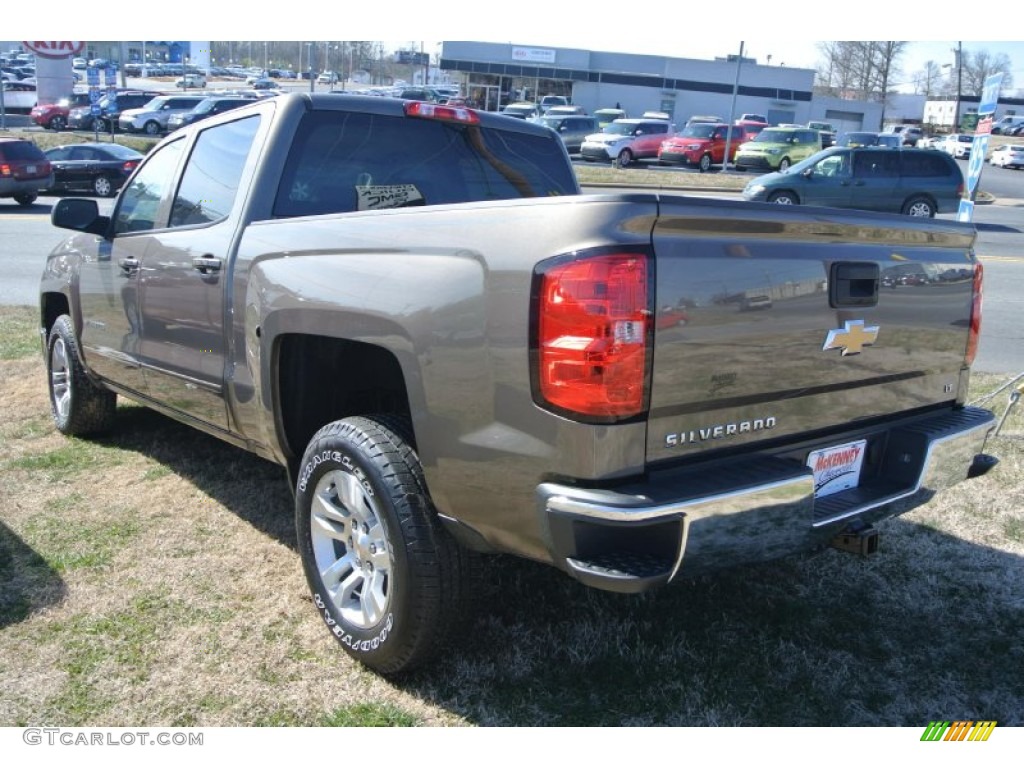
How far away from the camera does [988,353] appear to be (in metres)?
8.75

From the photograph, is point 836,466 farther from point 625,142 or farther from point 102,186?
point 625,142

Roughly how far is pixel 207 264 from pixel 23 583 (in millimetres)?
1536

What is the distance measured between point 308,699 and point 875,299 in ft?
7.65

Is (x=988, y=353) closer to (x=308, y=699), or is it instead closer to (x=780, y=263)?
(x=780, y=263)

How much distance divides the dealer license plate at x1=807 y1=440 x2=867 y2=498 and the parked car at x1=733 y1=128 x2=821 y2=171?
30424 mm

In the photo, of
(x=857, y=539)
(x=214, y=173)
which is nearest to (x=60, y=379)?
(x=214, y=173)

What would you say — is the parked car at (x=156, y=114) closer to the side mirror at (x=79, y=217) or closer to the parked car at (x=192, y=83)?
the parked car at (x=192, y=83)

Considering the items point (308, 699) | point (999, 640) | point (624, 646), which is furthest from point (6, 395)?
point (999, 640)

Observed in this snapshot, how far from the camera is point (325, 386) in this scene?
3.69 meters

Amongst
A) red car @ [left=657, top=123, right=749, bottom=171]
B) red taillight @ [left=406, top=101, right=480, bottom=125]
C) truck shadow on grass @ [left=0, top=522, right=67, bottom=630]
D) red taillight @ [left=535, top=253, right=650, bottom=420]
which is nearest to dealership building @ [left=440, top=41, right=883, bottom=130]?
red car @ [left=657, top=123, right=749, bottom=171]

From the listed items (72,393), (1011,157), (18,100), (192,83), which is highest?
(192,83)

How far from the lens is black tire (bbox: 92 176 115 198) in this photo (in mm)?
24047

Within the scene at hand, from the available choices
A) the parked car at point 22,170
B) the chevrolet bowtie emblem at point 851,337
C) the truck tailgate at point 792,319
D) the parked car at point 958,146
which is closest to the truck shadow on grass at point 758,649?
the truck tailgate at point 792,319

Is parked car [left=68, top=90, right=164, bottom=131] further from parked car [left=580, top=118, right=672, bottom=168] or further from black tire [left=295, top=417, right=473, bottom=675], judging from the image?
black tire [left=295, top=417, right=473, bottom=675]
